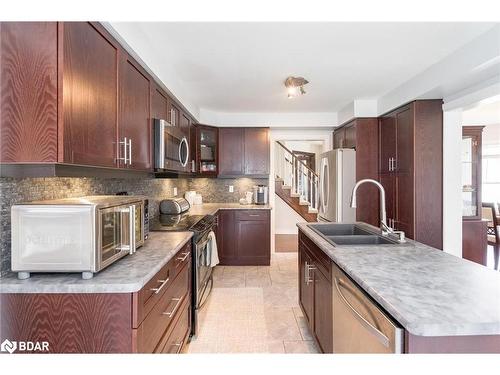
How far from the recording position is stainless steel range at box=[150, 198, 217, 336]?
2375mm

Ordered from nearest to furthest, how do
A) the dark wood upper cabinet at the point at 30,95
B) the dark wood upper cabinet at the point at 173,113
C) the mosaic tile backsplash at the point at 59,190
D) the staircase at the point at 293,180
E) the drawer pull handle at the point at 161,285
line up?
the dark wood upper cabinet at the point at 30,95 → the mosaic tile backsplash at the point at 59,190 → the drawer pull handle at the point at 161,285 → the dark wood upper cabinet at the point at 173,113 → the staircase at the point at 293,180

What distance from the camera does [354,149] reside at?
3.91 meters

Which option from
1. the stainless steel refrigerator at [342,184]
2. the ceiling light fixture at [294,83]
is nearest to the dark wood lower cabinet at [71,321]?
the ceiling light fixture at [294,83]

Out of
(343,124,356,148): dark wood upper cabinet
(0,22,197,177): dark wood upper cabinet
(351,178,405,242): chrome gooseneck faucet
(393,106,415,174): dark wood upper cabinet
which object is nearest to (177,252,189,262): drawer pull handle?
(0,22,197,177): dark wood upper cabinet

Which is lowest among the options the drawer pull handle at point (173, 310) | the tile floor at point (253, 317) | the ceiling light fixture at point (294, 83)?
the tile floor at point (253, 317)

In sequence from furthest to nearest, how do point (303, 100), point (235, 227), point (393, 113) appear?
point (235, 227) < point (303, 100) < point (393, 113)

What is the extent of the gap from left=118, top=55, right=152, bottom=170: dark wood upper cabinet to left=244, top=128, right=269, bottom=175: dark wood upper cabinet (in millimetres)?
2484

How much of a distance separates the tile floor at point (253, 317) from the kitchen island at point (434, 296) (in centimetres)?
114

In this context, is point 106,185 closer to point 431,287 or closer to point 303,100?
point 431,287

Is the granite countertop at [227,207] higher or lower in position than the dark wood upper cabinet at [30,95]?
lower

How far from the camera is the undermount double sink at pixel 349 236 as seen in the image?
2076mm

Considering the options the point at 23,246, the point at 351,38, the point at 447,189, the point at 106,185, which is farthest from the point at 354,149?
the point at 23,246

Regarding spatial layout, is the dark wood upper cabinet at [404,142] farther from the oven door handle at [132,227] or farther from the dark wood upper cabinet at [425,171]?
the oven door handle at [132,227]
